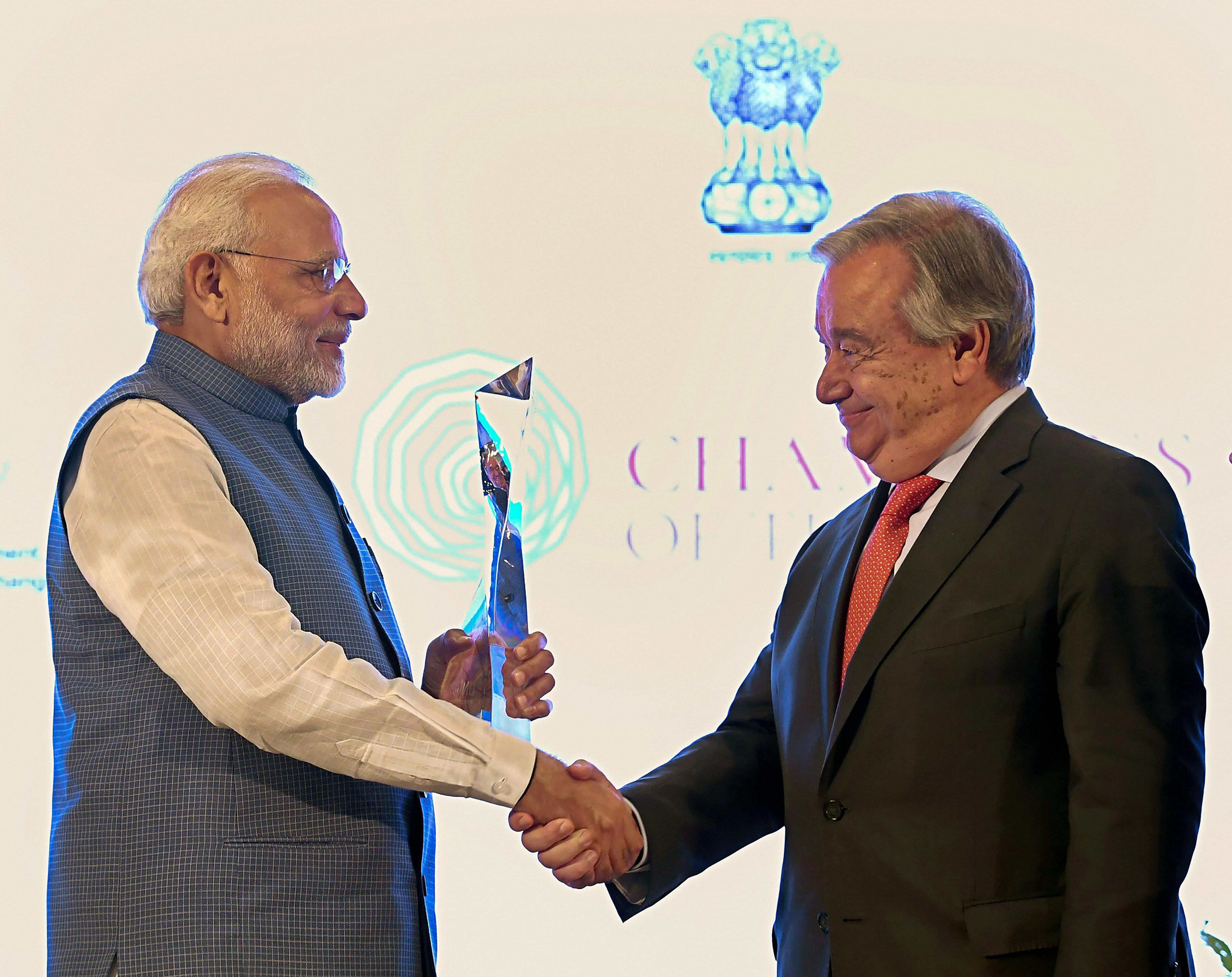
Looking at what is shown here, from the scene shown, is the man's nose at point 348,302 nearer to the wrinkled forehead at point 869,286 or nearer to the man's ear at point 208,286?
the man's ear at point 208,286

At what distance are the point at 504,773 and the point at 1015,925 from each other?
67cm

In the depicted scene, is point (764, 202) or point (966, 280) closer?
point (966, 280)

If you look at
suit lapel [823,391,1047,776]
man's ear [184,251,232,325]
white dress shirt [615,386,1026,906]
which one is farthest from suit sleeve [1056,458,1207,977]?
man's ear [184,251,232,325]

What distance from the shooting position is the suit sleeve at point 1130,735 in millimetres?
1430

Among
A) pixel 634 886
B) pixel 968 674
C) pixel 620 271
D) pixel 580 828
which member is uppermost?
pixel 620 271

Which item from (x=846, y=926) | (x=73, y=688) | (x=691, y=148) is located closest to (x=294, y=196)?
(x=73, y=688)

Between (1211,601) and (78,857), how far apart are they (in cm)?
291

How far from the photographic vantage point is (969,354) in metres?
1.77

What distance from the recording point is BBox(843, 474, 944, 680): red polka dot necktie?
1.77 meters

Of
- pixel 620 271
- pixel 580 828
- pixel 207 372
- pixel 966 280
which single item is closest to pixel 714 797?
pixel 580 828

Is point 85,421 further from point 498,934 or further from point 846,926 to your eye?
point 498,934

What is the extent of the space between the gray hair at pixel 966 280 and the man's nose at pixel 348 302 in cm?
82

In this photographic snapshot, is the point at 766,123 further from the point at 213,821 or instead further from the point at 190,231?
the point at 213,821

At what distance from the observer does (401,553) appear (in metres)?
3.42
